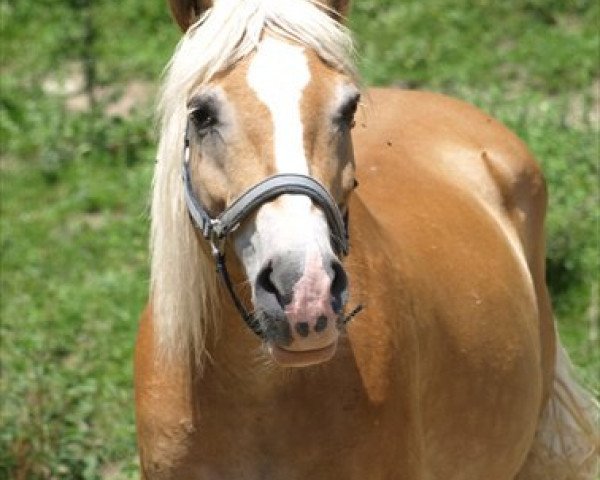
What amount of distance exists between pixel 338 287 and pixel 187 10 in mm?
850

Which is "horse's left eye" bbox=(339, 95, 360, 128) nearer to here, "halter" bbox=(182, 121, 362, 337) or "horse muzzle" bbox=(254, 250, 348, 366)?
"halter" bbox=(182, 121, 362, 337)

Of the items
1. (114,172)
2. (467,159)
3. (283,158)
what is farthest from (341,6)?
(114,172)

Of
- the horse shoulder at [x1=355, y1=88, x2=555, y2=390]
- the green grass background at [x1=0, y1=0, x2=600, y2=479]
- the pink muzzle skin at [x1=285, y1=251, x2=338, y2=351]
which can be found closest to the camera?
the pink muzzle skin at [x1=285, y1=251, x2=338, y2=351]

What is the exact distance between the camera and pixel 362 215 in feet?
11.8

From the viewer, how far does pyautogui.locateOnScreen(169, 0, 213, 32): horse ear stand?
11.1ft

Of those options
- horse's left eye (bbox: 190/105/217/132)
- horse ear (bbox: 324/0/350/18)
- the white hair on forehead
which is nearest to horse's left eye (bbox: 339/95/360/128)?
the white hair on forehead

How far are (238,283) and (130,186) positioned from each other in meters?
4.68

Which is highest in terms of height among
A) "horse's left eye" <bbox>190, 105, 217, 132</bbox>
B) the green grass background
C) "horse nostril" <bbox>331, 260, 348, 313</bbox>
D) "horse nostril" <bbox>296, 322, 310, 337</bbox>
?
"horse's left eye" <bbox>190, 105, 217, 132</bbox>

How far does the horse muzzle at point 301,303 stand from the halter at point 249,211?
0.27 feet

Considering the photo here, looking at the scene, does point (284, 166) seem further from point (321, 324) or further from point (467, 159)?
point (467, 159)

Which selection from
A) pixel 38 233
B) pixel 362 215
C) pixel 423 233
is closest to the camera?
pixel 362 215

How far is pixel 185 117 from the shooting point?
10.7 feet

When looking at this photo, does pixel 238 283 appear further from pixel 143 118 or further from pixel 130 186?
pixel 143 118

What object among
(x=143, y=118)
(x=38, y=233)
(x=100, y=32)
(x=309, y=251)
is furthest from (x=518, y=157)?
(x=100, y=32)
